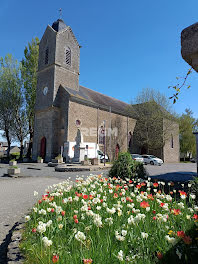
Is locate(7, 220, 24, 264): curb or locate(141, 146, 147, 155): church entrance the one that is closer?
locate(7, 220, 24, 264): curb

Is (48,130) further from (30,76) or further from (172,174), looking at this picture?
(172,174)

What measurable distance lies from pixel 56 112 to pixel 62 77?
17.0 ft

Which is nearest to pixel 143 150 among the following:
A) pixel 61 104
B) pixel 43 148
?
pixel 61 104

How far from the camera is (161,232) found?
2.25 metres

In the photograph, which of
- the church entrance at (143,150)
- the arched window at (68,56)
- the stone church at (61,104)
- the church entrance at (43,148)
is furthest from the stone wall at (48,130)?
the church entrance at (143,150)

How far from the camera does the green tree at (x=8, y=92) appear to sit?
26547mm

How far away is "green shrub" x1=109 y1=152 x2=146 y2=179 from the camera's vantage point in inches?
267

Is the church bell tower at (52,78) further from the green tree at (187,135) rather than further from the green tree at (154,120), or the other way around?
the green tree at (187,135)

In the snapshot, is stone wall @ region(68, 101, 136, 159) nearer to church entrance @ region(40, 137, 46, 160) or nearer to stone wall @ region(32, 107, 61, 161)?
stone wall @ region(32, 107, 61, 161)

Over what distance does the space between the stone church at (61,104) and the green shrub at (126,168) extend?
1487 cm

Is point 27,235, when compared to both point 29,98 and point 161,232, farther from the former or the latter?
point 29,98

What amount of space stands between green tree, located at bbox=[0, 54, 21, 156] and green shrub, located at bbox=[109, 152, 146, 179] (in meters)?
24.5

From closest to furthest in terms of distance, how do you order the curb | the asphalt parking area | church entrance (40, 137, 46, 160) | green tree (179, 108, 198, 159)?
1. the curb
2. the asphalt parking area
3. church entrance (40, 137, 46, 160)
4. green tree (179, 108, 198, 159)

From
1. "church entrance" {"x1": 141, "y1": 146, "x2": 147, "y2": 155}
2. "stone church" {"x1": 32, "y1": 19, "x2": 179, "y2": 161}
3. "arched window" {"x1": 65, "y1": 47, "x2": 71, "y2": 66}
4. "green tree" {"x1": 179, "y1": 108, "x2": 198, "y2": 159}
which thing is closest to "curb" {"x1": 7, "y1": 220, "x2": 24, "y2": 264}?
"stone church" {"x1": 32, "y1": 19, "x2": 179, "y2": 161}
